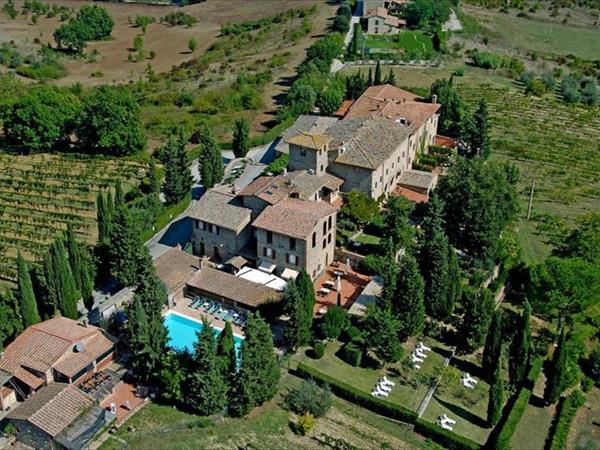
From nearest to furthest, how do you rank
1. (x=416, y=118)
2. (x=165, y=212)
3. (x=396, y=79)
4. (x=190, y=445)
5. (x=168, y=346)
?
(x=190, y=445) → (x=168, y=346) → (x=165, y=212) → (x=416, y=118) → (x=396, y=79)

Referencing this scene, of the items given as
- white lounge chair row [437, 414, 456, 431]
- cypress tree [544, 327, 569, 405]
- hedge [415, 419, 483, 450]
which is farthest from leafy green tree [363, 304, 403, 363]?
cypress tree [544, 327, 569, 405]

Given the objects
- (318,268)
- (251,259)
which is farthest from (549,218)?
(251,259)

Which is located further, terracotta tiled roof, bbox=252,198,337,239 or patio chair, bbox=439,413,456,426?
terracotta tiled roof, bbox=252,198,337,239

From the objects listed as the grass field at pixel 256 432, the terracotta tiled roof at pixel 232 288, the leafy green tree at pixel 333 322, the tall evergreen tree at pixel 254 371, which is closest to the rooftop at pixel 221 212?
the terracotta tiled roof at pixel 232 288

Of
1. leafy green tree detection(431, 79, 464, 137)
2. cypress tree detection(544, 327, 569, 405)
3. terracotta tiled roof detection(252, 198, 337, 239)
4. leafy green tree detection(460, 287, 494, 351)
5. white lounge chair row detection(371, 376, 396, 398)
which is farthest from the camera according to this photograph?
leafy green tree detection(431, 79, 464, 137)

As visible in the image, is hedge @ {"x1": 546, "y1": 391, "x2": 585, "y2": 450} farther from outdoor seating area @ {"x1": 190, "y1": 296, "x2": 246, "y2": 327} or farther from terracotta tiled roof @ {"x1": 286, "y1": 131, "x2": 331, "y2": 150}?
terracotta tiled roof @ {"x1": 286, "y1": 131, "x2": 331, "y2": 150}

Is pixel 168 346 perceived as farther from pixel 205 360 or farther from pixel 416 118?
pixel 416 118
